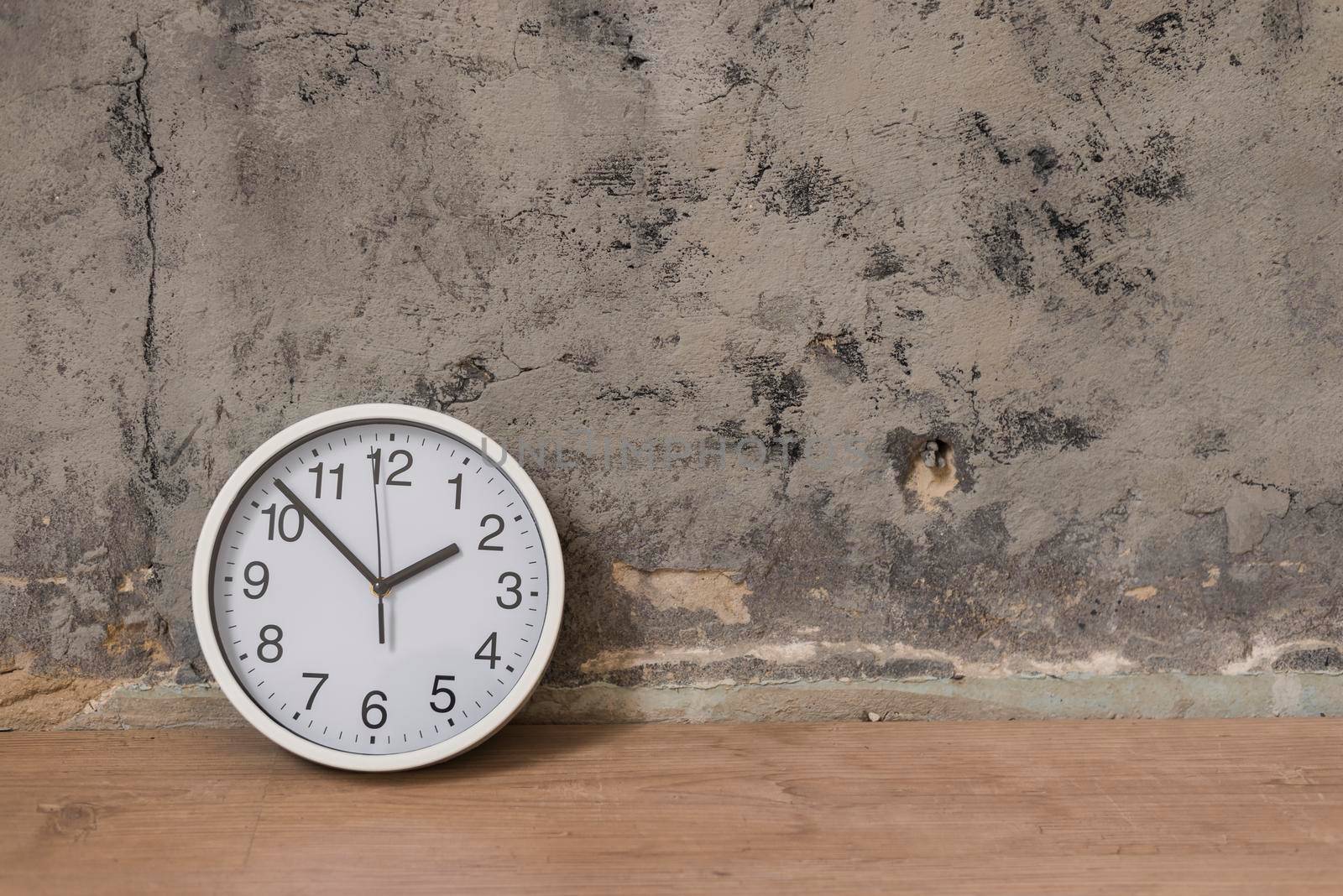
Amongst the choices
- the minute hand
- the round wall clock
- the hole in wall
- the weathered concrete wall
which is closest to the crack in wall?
the weathered concrete wall

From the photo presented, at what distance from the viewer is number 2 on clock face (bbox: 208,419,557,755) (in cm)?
128

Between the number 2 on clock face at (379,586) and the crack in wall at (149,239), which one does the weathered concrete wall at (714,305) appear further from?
the number 2 on clock face at (379,586)

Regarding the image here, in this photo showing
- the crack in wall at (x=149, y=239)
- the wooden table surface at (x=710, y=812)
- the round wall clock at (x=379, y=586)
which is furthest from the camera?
the crack in wall at (x=149, y=239)

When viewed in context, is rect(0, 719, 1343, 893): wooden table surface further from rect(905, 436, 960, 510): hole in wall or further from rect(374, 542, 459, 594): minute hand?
rect(905, 436, 960, 510): hole in wall

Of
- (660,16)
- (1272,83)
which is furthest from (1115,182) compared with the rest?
(660,16)

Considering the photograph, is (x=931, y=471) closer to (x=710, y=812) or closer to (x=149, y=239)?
(x=710, y=812)

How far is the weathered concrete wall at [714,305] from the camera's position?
139 cm

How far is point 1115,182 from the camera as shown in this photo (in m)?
1.43

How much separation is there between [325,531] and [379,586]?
11cm

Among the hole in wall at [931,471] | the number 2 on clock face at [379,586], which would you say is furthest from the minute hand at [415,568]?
the hole in wall at [931,471]

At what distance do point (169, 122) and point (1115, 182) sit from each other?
145 cm

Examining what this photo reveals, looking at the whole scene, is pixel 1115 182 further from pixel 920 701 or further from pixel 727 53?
pixel 920 701

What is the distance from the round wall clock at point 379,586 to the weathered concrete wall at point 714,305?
0.13 m

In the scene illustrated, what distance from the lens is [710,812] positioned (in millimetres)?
1172
